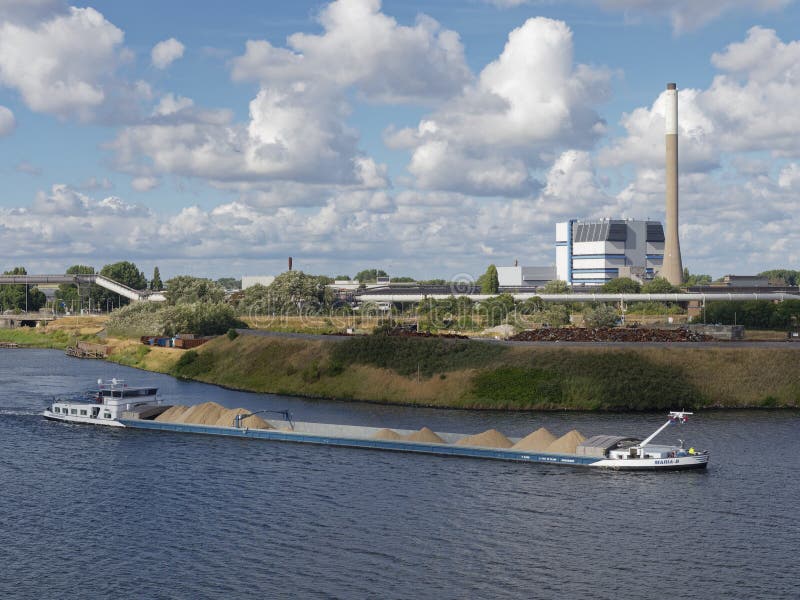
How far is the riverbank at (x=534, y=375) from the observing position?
4370 inches

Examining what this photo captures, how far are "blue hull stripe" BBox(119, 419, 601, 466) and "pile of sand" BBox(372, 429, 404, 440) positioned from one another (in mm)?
1064

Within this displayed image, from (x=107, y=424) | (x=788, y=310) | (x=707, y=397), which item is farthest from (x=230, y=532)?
(x=788, y=310)

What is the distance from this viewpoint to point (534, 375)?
116m

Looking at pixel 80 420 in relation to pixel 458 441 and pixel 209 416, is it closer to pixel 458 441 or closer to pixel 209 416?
pixel 209 416

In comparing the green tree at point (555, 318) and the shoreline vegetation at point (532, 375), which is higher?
the green tree at point (555, 318)

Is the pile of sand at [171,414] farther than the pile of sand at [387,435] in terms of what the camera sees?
Yes

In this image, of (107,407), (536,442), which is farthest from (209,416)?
(536,442)

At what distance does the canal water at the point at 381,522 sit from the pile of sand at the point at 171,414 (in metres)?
7.81

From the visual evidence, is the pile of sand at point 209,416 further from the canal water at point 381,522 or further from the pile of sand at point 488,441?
the pile of sand at point 488,441

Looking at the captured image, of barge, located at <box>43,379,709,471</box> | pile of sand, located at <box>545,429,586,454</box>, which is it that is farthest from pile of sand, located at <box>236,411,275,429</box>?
pile of sand, located at <box>545,429,586,454</box>

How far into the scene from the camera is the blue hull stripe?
263ft

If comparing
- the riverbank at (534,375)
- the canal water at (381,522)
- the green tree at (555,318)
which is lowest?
the canal water at (381,522)

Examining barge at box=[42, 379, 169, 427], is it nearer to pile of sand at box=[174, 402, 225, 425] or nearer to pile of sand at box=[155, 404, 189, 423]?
pile of sand at box=[155, 404, 189, 423]

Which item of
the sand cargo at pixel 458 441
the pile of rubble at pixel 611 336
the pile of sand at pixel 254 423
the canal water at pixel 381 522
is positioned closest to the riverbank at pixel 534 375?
the pile of rubble at pixel 611 336
